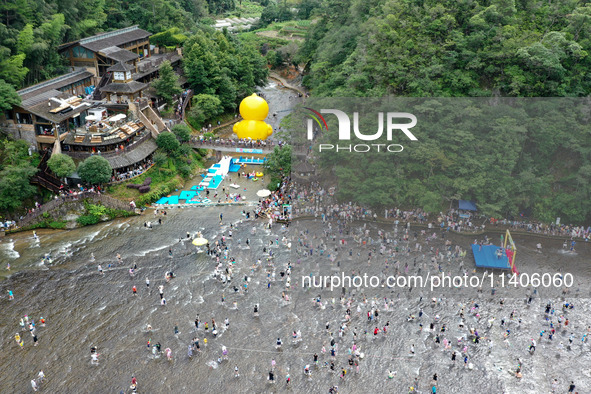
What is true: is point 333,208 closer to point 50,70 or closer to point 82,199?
point 82,199

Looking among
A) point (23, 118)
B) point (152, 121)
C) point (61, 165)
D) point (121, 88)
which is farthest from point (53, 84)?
point (61, 165)

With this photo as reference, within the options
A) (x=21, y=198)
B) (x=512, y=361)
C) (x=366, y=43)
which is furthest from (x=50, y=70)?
(x=512, y=361)

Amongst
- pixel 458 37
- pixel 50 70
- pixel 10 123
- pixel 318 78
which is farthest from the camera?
pixel 318 78

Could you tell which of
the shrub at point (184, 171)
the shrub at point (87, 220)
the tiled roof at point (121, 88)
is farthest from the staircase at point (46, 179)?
the tiled roof at point (121, 88)

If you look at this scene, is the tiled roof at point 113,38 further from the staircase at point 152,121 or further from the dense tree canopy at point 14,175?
the dense tree canopy at point 14,175

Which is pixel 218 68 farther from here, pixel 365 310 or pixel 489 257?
pixel 489 257

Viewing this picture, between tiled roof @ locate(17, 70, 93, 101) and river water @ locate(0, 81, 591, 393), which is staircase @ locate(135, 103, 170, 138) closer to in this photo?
tiled roof @ locate(17, 70, 93, 101)
